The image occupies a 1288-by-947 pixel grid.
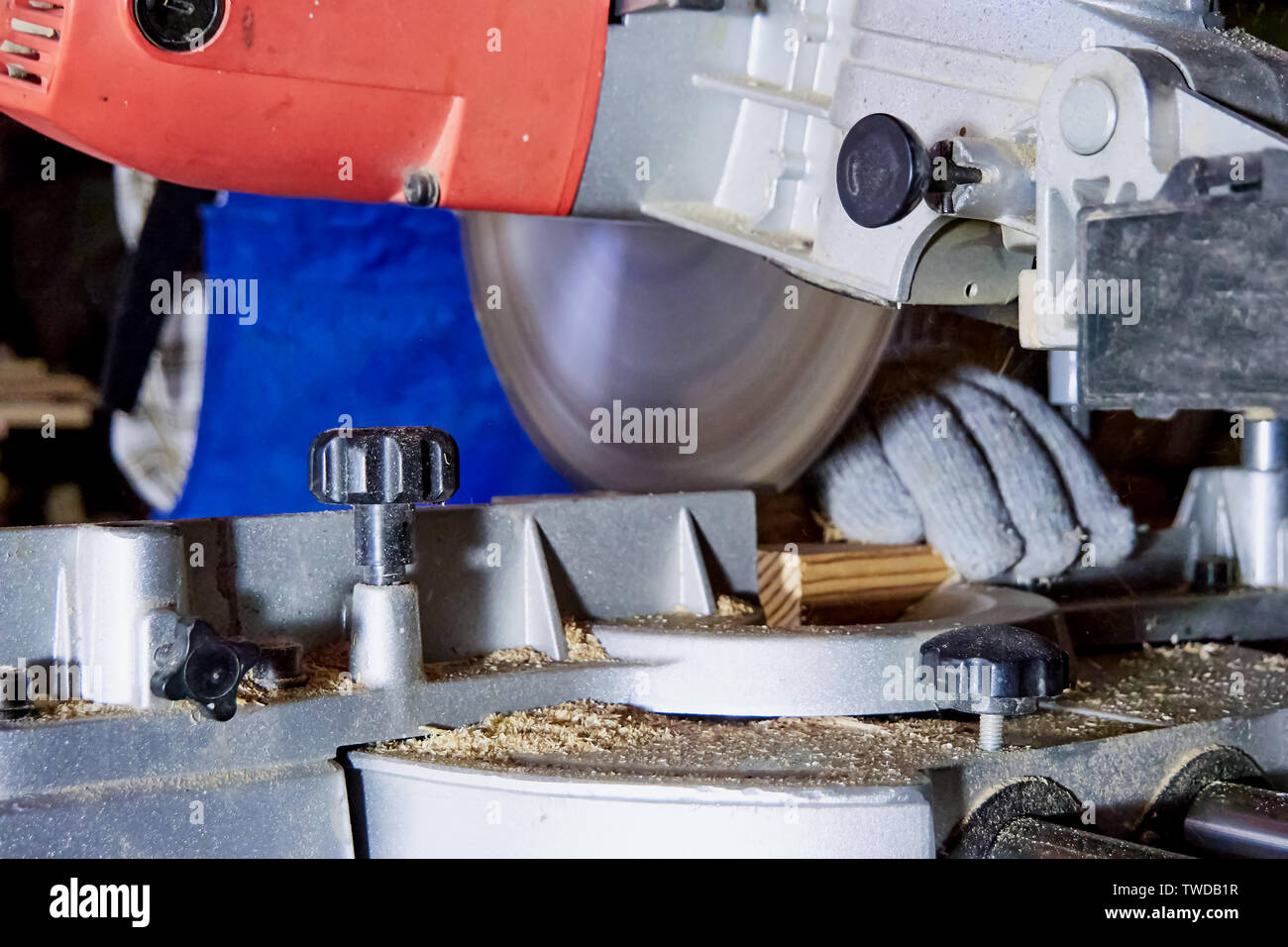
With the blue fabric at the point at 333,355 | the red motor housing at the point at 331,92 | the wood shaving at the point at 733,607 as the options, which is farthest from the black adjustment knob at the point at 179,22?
the blue fabric at the point at 333,355

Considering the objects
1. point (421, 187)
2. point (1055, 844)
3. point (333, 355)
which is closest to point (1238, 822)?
point (1055, 844)

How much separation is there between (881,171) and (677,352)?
529mm

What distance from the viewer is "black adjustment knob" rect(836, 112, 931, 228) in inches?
35.6

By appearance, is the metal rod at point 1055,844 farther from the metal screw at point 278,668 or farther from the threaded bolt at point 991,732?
the metal screw at point 278,668

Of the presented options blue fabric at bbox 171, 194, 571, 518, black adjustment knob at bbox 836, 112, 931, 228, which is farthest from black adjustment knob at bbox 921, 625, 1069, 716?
blue fabric at bbox 171, 194, 571, 518

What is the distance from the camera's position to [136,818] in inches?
32.9

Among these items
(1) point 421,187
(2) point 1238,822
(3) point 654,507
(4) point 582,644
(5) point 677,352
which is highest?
(1) point 421,187

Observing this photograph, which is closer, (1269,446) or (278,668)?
(278,668)

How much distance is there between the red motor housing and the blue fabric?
3.48 ft

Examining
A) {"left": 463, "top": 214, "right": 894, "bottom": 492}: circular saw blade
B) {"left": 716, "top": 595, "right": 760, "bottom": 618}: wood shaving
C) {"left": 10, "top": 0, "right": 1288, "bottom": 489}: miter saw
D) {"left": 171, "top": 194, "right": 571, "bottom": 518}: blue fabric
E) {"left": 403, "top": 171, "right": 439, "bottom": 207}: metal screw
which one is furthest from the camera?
{"left": 171, "top": 194, "right": 571, "bottom": 518}: blue fabric

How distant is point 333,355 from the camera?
6.97ft

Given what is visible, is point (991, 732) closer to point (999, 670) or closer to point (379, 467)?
point (999, 670)

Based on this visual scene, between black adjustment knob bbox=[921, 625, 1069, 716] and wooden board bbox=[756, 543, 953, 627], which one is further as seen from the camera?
wooden board bbox=[756, 543, 953, 627]

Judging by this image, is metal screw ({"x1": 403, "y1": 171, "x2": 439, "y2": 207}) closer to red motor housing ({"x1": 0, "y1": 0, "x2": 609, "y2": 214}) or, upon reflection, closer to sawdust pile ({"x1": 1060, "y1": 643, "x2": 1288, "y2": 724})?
red motor housing ({"x1": 0, "y1": 0, "x2": 609, "y2": 214})
